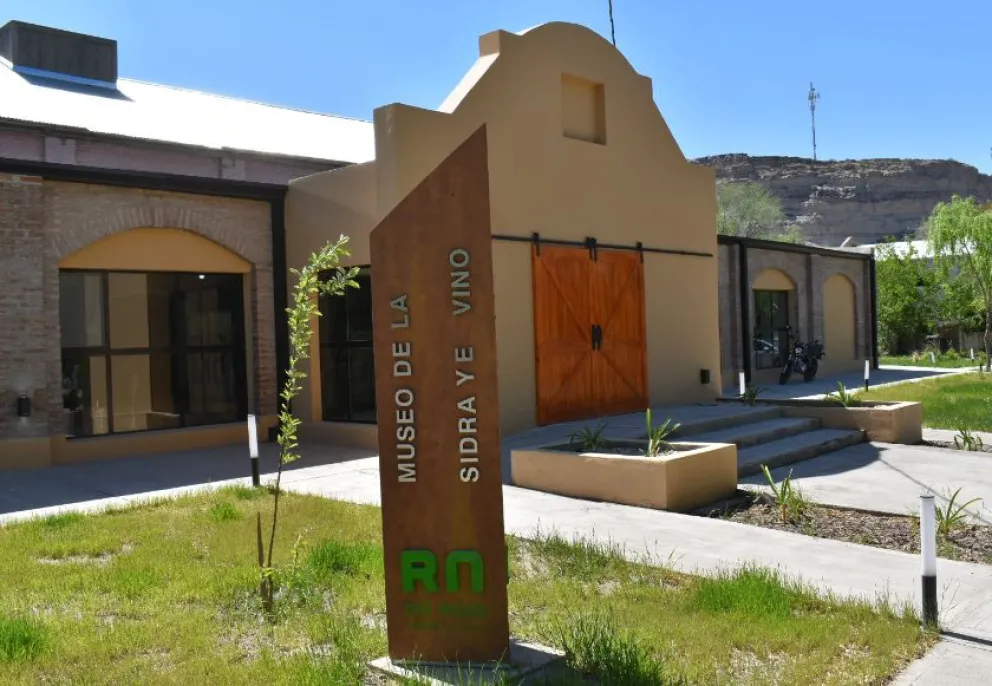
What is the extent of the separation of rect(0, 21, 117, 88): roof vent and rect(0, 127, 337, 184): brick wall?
3.44 meters

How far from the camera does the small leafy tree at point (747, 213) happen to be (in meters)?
65.8

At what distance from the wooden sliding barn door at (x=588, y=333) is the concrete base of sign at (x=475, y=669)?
889 cm

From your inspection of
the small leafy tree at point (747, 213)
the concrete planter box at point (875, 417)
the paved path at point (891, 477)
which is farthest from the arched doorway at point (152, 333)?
the small leafy tree at point (747, 213)

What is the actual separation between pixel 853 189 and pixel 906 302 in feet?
176

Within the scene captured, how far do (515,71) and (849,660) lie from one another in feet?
35.1

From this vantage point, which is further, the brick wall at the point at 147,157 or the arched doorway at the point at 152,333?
the brick wall at the point at 147,157

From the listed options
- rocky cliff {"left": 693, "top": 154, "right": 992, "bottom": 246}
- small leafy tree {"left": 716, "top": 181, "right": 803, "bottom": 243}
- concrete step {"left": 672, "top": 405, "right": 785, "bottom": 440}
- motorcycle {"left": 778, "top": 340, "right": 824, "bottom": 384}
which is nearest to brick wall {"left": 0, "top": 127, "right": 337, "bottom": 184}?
concrete step {"left": 672, "top": 405, "right": 785, "bottom": 440}

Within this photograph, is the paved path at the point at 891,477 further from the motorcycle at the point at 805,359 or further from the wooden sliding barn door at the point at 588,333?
the motorcycle at the point at 805,359

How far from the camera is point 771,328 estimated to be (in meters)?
24.2

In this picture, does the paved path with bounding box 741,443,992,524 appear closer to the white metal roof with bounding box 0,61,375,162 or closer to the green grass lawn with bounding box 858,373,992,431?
the green grass lawn with bounding box 858,373,992,431

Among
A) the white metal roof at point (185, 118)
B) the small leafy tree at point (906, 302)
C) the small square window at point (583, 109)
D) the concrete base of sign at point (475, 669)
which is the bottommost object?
the concrete base of sign at point (475, 669)

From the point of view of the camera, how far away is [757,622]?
4781mm

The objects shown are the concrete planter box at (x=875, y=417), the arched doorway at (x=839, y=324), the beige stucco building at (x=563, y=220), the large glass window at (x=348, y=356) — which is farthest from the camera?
the arched doorway at (x=839, y=324)

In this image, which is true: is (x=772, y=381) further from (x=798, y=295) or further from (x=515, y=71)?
(x=515, y=71)
